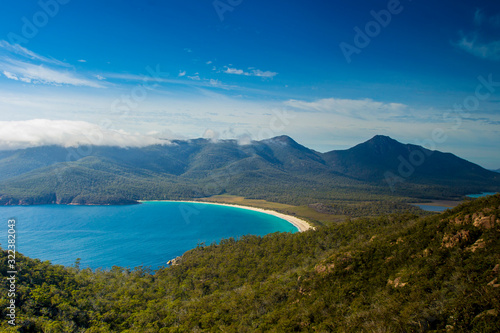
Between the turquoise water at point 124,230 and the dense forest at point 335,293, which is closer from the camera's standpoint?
the dense forest at point 335,293

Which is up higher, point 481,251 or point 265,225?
point 481,251

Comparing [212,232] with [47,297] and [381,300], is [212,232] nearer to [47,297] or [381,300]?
[47,297]

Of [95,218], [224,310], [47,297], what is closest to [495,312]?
[224,310]

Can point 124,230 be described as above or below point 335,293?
below

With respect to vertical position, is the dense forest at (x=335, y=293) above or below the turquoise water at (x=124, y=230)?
above

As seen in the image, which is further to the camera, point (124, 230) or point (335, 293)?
point (124, 230)
